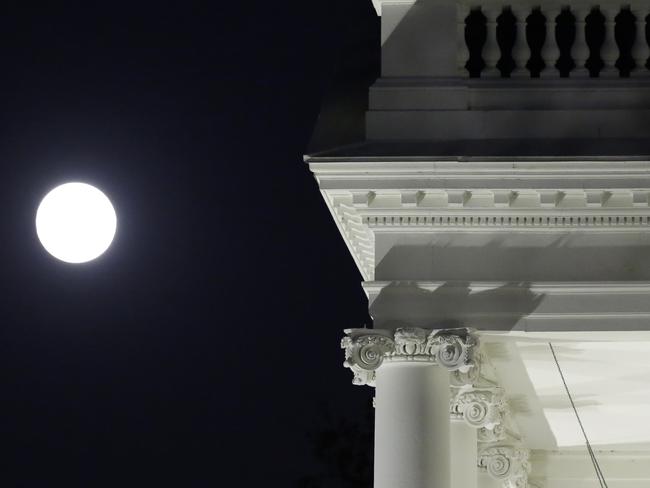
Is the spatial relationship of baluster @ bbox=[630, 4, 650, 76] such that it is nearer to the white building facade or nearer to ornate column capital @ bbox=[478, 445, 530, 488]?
the white building facade

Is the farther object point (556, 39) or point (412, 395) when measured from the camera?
point (556, 39)

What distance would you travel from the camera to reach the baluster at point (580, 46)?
4394 cm

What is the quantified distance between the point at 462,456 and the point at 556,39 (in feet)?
33.3

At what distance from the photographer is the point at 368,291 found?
141 feet

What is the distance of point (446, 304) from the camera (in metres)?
42.8

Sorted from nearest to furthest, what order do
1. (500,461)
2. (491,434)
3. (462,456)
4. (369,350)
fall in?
(369,350)
(462,456)
(491,434)
(500,461)

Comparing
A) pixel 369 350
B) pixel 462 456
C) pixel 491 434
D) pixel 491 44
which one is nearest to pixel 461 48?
pixel 491 44

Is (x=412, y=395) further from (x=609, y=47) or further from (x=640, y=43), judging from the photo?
(x=640, y=43)

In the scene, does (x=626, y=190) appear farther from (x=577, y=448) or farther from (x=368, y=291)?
(x=577, y=448)

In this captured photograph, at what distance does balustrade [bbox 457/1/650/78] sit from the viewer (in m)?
44.0

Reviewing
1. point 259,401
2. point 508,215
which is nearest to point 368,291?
point 508,215

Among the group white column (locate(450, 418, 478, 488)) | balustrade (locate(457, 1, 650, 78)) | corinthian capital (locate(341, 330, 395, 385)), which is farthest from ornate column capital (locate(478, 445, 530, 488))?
balustrade (locate(457, 1, 650, 78))

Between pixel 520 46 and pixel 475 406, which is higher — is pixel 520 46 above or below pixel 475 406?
above

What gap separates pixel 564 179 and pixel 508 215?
1458 millimetres
